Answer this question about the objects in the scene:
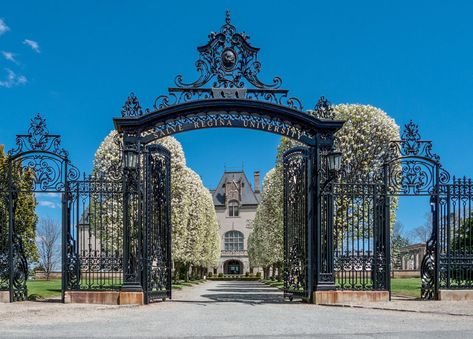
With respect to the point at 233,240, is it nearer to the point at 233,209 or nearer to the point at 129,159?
the point at 233,209

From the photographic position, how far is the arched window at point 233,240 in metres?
85.8

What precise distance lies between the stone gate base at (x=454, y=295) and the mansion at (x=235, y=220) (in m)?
68.5

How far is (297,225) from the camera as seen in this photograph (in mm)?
16766

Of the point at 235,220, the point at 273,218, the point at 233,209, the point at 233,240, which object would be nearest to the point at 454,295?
the point at 273,218

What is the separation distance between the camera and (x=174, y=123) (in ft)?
50.9

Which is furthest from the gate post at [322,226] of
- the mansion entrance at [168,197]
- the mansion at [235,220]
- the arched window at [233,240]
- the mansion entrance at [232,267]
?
the arched window at [233,240]

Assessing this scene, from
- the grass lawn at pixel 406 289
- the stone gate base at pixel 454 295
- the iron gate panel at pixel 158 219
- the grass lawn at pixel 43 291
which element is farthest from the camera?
the grass lawn at pixel 406 289

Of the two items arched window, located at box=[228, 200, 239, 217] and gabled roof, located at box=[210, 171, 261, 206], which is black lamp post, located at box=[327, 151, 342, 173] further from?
gabled roof, located at box=[210, 171, 261, 206]

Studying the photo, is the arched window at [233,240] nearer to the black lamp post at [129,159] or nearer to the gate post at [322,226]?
the gate post at [322,226]

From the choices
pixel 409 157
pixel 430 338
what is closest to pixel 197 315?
pixel 430 338

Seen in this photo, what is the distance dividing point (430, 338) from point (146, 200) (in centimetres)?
809

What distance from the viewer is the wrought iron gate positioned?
1549 centimetres

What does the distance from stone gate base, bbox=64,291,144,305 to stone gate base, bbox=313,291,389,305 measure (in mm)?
4222

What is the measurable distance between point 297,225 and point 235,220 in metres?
69.3
